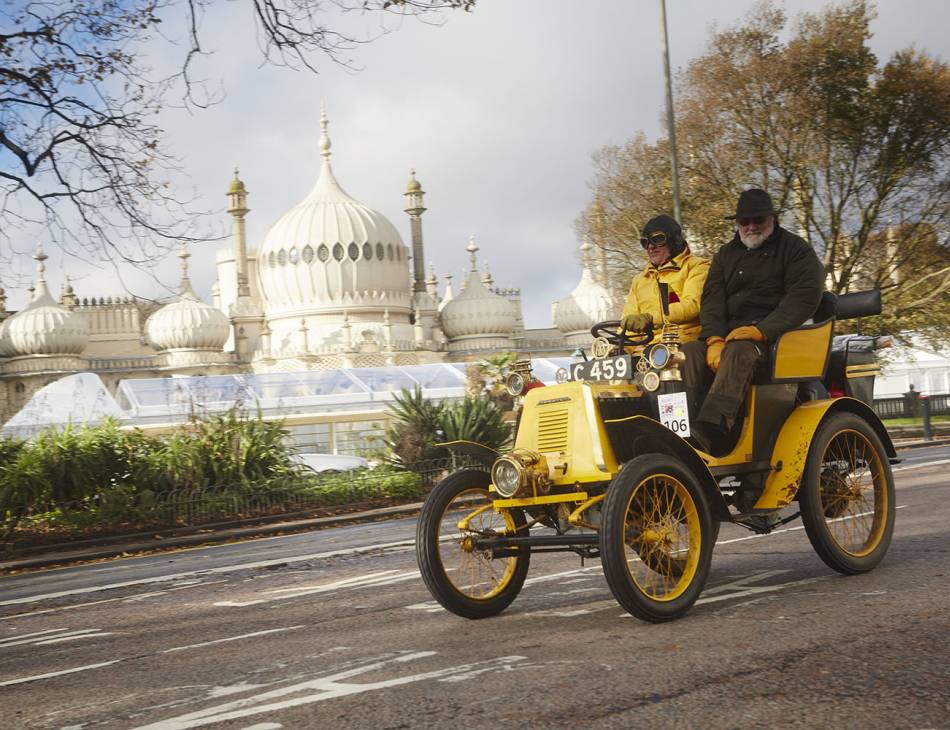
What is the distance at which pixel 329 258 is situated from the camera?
7575cm

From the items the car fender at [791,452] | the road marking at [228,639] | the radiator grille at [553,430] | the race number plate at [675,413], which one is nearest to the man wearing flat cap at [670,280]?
the race number plate at [675,413]

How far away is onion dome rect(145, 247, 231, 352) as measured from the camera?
8094 centimetres

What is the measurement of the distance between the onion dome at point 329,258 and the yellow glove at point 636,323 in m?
69.7

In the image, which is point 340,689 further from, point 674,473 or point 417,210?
point 417,210

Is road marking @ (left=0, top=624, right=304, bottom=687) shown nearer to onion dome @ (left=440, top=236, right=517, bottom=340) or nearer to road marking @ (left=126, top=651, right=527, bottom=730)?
road marking @ (left=126, top=651, right=527, bottom=730)

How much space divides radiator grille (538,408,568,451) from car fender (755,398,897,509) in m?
1.27

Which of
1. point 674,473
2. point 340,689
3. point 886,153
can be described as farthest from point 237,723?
point 886,153

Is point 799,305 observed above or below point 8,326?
below

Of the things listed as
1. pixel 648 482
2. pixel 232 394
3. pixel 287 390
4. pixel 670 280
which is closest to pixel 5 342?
pixel 287 390

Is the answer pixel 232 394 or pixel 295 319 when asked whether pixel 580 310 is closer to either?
pixel 295 319

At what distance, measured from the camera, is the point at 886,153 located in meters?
31.1

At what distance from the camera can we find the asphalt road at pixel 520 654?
4074 mm

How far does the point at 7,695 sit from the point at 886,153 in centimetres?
2960

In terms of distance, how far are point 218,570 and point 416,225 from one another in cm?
8184
